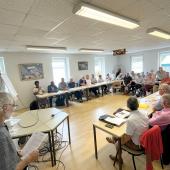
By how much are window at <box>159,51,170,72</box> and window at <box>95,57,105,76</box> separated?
3701 mm

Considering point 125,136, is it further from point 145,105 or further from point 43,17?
point 43,17

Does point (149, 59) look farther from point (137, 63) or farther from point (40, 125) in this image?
point (40, 125)

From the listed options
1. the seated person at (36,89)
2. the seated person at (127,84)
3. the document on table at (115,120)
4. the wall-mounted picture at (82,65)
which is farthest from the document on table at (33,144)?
the wall-mounted picture at (82,65)

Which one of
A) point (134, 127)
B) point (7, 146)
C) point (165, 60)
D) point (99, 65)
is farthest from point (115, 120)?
point (99, 65)

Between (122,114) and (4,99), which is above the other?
(4,99)

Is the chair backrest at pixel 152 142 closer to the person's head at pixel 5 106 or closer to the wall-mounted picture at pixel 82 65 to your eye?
the person's head at pixel 5 106

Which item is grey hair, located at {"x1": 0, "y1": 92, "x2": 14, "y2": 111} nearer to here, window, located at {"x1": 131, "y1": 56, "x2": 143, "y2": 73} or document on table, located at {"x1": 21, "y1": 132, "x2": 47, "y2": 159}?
document on table, located at {"x1": 21, "y1": 132, "x2": 47, "y2": 159}

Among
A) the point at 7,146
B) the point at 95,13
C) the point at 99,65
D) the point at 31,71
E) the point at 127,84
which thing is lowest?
the point at 127,84

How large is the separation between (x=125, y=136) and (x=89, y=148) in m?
1.13

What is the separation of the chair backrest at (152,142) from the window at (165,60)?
7.67 meters

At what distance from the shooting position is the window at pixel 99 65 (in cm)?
955

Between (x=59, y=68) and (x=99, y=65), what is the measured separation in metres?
3.35

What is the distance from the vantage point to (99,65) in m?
9.80

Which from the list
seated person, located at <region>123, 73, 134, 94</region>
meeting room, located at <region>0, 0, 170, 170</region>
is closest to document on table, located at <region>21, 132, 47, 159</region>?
meeting room, located at <region>0, 0, 170, 170</region>
